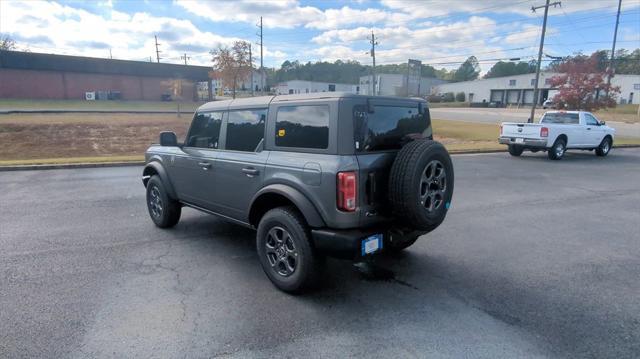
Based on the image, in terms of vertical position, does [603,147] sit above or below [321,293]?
above

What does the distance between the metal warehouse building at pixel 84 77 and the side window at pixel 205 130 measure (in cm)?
5251

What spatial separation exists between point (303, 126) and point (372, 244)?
4.17ft

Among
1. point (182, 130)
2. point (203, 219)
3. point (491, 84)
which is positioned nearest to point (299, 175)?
point (203, 219)

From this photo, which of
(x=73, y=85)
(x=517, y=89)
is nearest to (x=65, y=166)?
(x=73, y=85)

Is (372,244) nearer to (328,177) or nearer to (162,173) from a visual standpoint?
(328,177)

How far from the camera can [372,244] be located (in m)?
3.51

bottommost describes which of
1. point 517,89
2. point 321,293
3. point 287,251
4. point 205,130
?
point 321,293

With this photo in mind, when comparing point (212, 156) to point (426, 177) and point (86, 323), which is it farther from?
point (426, 177)

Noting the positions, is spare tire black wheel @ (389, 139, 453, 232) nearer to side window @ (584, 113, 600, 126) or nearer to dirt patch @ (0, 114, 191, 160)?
side window @ (584, 113, 600, 126)

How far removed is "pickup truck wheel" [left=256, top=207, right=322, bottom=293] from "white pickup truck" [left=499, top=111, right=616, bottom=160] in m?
13.7

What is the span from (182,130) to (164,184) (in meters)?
20.7

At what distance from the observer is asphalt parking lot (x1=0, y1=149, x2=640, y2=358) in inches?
120

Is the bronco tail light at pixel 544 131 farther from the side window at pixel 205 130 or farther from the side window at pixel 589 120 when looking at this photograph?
the side window at pixel 205 130

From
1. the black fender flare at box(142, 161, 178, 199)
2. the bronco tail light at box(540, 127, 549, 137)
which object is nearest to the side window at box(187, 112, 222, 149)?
the black fender flare at box(142, 161, 178, 199)
